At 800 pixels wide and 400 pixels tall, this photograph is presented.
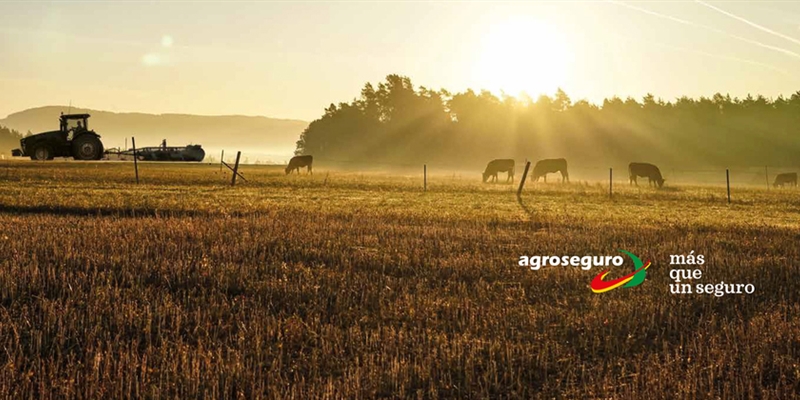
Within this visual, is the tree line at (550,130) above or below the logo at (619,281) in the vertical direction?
above

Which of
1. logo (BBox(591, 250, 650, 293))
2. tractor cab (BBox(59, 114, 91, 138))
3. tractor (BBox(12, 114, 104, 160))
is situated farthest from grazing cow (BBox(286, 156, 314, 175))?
logo (BBox(591, 250, 650, 293))

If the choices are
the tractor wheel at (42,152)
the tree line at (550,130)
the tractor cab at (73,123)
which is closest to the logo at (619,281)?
the tractor cab at (73,123)

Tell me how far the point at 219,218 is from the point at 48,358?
13527 millimetres

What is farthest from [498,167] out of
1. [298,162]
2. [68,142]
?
[68,142]

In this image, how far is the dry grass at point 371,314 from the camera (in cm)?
721

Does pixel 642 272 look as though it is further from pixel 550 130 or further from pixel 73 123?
pixel 550 130

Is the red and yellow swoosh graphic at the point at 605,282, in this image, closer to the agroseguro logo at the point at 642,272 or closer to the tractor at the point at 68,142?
the agroseguro logo at the point at 642,272

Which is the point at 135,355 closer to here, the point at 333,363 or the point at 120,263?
the point at 333,363

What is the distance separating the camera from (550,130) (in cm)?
11594

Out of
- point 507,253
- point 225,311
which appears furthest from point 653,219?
point 225,311

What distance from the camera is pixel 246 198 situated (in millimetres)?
29703

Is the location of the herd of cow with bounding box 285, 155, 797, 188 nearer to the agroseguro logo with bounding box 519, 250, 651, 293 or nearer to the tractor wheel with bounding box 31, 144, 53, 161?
the tractor wheel with bounding box 31, 144, 53, 161

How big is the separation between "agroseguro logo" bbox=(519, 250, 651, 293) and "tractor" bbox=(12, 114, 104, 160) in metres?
35.6

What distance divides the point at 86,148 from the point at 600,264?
121 ft
